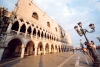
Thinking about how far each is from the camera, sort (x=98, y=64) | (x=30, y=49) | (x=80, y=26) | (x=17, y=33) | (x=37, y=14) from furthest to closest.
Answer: (x=37, y=14) → (x=30, y=49) → (x=17, y=33) → (x=80, y=26) → (x=98, y=64)

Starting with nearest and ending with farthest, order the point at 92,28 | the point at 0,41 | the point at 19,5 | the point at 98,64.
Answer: the point at 98,64, the point at 92,28, the point at 0,41, the point at 19,5

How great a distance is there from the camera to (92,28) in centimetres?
547

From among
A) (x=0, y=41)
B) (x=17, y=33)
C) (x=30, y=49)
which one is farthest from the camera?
(x=30, y=49)

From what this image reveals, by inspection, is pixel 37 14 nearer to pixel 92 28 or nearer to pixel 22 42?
pixel 22 42

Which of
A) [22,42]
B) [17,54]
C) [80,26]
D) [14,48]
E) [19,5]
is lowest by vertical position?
[17,54]

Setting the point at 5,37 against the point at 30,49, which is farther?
the point at 30,49

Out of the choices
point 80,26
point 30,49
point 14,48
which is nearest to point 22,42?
point 14,48

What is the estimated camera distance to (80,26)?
631 centimetres

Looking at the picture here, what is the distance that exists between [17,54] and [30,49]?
338 centimetres

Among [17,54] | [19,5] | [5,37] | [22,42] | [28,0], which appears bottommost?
[17,54]

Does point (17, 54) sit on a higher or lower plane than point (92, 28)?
lower

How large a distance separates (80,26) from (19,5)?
13.7 meters

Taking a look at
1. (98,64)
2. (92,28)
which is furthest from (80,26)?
(98,64)

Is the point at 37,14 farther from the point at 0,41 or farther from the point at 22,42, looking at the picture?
the point at 0,41
